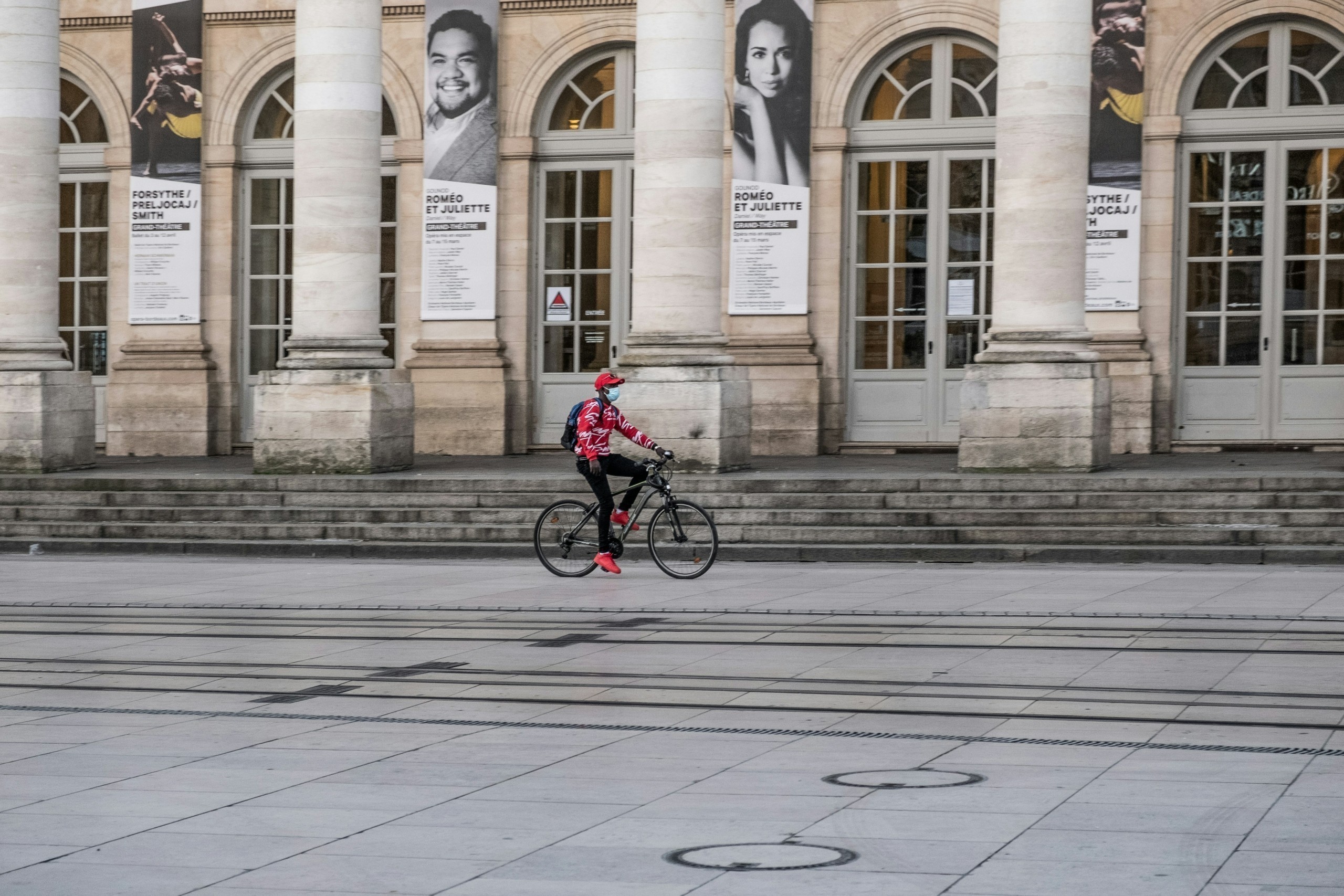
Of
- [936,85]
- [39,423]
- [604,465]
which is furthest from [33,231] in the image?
[936,85]

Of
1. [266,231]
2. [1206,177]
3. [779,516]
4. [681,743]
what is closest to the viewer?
[681,743]

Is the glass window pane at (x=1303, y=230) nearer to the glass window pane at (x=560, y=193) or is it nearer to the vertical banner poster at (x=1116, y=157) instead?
the vertical banner poster at (x=1116, y=157)

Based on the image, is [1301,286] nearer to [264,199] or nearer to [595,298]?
[595,298]

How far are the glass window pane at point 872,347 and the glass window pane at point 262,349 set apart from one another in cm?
804

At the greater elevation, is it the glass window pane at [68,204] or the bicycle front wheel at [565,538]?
the glass window pane at [68,204]

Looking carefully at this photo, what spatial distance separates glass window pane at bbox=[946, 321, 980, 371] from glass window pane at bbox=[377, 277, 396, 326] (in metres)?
7.47

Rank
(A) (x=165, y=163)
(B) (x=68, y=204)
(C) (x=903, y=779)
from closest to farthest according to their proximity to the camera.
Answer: (C) (x=903, y=779)
(A) (x=165, y=163)
(B) (x=68, y=204)

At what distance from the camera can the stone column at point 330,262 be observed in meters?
22.1

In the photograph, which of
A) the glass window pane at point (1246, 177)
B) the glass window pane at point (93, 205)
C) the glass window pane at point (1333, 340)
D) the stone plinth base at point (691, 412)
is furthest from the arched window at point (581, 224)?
the glass window pane at point (1333, 340)

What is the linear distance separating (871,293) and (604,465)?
1011 centimetres

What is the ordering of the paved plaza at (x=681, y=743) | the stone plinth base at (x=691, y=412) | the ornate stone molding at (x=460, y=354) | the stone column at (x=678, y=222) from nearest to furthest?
the paved plaza at (x=681, y=743) < the stone plinth base at (x=691, y=412) < the stone column at (x=678, y=222) < the ornate stone molding at (x=460, y=354)

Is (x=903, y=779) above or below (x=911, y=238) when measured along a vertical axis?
below

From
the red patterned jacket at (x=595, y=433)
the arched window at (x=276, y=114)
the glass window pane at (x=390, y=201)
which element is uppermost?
the arched window at (x=276, y=114)

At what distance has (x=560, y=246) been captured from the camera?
87.3ft
